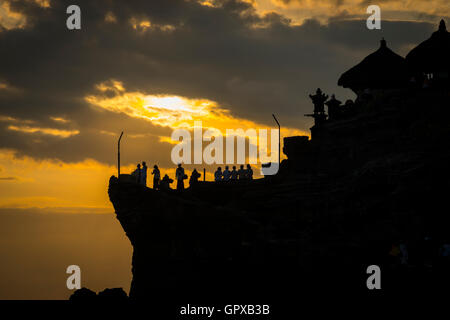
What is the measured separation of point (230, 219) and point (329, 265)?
8.36 metres

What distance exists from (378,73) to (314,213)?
593 inches

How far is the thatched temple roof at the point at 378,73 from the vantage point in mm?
49031

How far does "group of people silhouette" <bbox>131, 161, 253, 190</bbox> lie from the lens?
4406 cm

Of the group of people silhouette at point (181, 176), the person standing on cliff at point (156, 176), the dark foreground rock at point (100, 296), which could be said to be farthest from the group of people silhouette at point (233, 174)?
the dark foreground rock at point (100, 296)

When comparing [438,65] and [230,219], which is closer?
[230,219]

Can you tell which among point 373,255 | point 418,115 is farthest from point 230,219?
point 418,115

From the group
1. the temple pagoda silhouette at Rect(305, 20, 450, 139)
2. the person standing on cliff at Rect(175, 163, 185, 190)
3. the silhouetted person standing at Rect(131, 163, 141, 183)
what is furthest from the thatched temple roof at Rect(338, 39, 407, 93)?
the silhouetted person standing at Rect(131, 163, 141, 183)

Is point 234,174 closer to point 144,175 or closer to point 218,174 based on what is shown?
point 218,174

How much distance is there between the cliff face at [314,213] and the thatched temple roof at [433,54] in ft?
26.0

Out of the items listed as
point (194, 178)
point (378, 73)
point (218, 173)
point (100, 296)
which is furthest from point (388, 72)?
point (100, 296)

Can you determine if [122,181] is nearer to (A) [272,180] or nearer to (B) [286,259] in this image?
(A) [272,180]

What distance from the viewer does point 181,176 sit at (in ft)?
144

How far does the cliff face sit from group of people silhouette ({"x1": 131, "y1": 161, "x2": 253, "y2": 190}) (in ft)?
2.12
